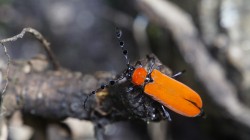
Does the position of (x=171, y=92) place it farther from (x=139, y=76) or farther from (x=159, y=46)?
(x=159, y=46)

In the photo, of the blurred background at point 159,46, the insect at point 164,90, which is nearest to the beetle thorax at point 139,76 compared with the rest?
the insect at point 164,90

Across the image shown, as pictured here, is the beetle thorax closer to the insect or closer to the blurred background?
the insect

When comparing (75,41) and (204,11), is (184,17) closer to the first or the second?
(204,11)

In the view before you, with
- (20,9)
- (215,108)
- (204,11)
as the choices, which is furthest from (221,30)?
(20,9)

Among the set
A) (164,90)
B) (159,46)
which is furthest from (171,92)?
(159,46)

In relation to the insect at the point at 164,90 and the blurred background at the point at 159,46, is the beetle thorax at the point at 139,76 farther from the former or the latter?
Answer: the blurred background at the point at 159,46
